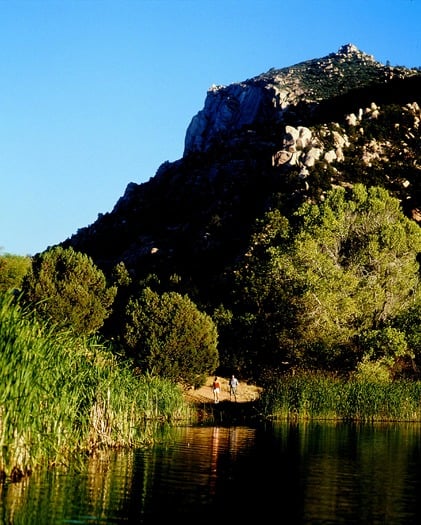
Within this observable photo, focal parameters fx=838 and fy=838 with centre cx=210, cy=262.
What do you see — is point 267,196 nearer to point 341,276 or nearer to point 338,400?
point 341,276

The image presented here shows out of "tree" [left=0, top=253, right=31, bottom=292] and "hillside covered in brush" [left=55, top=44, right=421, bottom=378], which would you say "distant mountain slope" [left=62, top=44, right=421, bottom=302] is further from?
"tree" [left=0, top=253, right=31, bottom=292]

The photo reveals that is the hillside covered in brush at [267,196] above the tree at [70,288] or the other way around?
above

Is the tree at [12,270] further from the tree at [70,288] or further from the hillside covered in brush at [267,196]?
the tree at [70,288]

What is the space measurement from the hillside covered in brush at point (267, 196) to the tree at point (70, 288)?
952 centimetres

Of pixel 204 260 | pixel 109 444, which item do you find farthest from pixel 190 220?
pixel 109 444

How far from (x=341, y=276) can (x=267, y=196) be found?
48.2 m

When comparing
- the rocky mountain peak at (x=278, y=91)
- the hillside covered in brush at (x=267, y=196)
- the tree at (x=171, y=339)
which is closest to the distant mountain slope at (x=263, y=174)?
the hillside covered in brush at (x=267, y=196)

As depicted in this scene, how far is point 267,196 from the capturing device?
99688 millimetres

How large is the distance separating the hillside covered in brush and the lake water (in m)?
27.7

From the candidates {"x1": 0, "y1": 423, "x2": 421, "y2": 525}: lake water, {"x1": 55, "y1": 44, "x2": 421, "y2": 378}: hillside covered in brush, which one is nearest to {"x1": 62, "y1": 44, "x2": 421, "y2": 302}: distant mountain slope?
{"x1": 55, "y1": 44, "x2": 421, "y2": 378}: hillside covered in brush

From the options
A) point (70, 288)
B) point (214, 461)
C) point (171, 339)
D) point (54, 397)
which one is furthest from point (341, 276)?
point (54, 397)

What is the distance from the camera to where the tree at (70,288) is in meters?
59.4

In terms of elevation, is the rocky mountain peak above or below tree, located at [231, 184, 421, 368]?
above

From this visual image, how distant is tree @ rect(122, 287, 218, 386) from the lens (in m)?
49.8
